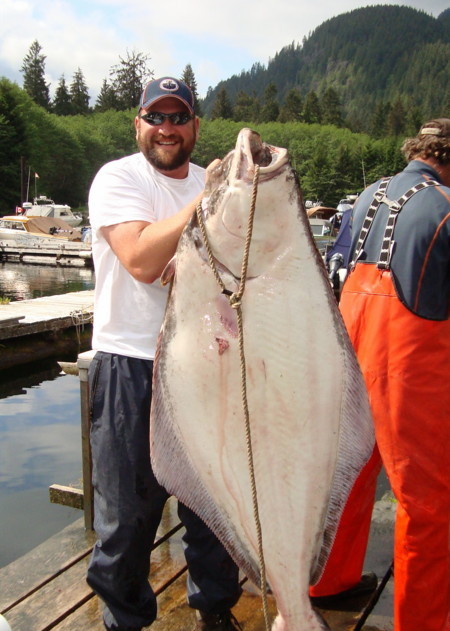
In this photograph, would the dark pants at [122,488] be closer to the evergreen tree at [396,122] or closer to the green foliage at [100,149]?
the green foliage at [100,149]

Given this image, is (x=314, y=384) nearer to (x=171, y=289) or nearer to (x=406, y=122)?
(x=171, y=289)

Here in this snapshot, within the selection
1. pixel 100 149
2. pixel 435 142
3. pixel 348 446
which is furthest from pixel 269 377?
pixel 100 149

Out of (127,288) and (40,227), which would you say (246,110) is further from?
(127,288)

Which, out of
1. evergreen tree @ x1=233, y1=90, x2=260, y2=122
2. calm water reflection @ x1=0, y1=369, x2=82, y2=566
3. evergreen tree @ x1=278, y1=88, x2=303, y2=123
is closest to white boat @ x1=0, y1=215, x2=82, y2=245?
calm water reflection @ x1=0, y1=369, x2=82, y2=566

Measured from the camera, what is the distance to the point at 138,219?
1918 mm

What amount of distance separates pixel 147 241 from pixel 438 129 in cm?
148

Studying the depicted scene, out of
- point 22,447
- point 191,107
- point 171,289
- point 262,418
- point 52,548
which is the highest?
point 191,107

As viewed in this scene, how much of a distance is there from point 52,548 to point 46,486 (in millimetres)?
3399

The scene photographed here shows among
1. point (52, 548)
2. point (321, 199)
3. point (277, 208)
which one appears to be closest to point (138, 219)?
point (277, 208)

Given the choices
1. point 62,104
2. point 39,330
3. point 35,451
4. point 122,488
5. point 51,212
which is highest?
point 62,104

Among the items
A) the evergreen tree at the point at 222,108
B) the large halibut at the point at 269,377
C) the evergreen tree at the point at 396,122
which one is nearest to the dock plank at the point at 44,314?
the large halibut at the point at 269,377

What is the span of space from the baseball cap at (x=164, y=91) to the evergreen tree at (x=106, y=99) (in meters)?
94.3

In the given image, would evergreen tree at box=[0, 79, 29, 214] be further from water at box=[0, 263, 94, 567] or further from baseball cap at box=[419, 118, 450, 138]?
baseball cap at box=[419, 118, 450, 138]

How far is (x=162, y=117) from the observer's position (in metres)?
2.12
